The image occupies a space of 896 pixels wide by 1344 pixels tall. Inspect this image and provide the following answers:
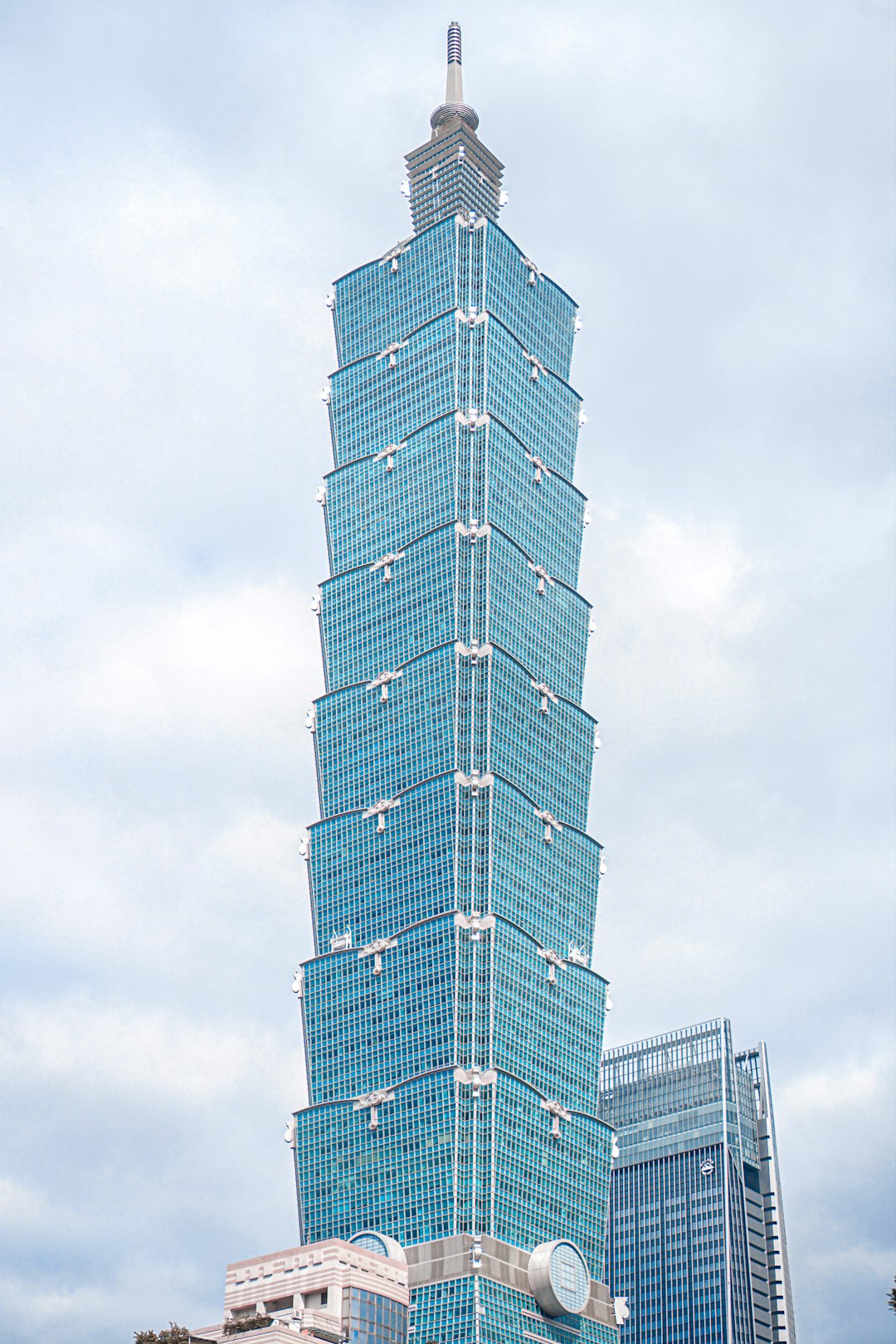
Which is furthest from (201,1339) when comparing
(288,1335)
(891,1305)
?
(891,1305)

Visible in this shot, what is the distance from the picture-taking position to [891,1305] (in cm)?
12062

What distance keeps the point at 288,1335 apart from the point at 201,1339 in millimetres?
9788

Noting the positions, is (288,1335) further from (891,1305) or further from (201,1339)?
(891,1305)

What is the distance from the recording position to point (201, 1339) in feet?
615

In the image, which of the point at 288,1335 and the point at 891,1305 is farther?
the point at 288,1335

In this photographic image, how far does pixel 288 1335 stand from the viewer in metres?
191

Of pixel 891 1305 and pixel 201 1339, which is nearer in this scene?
pixel 891 1305

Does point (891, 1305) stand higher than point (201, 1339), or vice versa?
point (201, 1339)

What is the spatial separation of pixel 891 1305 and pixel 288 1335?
9026 centimetres

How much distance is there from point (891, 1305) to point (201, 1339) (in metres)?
92.9

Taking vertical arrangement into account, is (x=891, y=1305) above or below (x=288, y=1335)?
below
